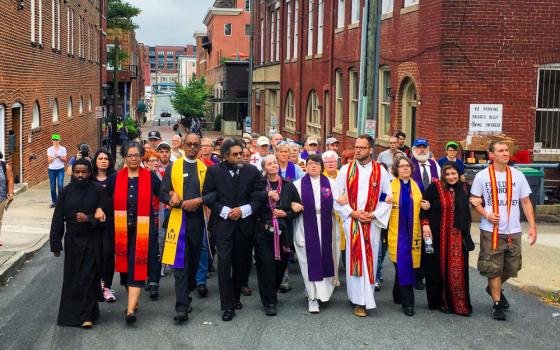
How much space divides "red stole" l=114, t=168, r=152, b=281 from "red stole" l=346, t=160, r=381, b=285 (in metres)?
2.23

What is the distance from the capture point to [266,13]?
4153cm

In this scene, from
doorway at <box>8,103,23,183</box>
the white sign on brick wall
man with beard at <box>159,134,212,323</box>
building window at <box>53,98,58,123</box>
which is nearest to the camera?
man with beard at <box>159,134,212,323</box>

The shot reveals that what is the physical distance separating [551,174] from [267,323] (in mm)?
11195

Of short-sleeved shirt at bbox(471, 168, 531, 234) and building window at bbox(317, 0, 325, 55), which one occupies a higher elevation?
building window at bbox(317, 0, 325, 55)

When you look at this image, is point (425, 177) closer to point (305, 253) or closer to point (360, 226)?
point (360, 226)

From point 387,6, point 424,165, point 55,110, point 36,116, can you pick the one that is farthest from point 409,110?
point 55,110

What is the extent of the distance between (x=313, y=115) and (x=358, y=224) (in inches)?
886

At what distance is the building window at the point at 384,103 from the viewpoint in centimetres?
2039

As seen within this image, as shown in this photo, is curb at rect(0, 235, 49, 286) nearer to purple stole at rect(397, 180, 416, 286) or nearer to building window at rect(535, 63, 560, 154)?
purple stole at rect(397, 180, 416, 286)

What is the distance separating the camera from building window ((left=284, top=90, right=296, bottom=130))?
34.7m

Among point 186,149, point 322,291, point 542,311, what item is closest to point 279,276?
point 322,291

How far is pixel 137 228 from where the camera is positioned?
7.83m

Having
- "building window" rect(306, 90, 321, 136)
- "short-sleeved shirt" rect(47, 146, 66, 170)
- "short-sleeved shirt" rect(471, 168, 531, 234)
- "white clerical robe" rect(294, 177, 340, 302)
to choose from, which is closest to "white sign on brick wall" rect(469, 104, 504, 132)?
"short-sleeved shirt" rect(471, 168, 531, 234)

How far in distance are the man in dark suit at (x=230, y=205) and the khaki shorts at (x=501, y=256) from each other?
2.50 m
